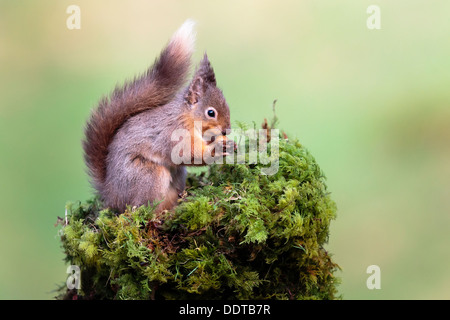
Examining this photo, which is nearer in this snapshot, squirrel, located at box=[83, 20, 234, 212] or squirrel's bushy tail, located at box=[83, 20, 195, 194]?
squirrel, located at box=[83, 20, 234, 212]

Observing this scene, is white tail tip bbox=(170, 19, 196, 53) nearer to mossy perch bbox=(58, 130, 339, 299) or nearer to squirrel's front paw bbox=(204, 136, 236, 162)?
squirrel's front paw bbox=(204, 136, 236, 162)

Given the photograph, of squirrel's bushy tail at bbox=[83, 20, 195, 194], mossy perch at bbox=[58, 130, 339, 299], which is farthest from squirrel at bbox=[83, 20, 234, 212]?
mossy perch at bbox=[58, 130, 339, 299]

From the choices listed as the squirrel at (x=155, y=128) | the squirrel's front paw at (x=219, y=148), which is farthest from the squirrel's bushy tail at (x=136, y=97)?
the squirrel's front paw at (x=219, y=148)

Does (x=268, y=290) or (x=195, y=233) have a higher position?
(x=195, y=233)

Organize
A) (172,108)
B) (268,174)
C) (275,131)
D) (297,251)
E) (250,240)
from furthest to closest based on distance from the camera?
(275,131) < (172,108) < (268,174) < (297,251) < (250,240)

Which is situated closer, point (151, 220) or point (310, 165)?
point (151, 220)

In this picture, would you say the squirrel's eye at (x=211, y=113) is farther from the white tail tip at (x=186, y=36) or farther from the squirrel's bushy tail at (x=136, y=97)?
the white tail tip at (x=186, y=36)

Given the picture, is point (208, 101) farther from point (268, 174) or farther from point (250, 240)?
point (250, 240)
